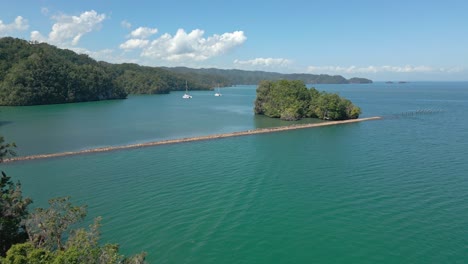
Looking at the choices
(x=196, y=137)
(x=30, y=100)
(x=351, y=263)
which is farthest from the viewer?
(x=30, y=100)

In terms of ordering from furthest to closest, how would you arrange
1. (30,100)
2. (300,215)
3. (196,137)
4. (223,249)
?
(30,100)
(196,137)
(300,215)
(223,249)

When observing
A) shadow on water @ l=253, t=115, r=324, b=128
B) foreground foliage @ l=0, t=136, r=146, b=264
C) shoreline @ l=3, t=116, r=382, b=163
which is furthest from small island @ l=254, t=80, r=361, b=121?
foreground foliage @ l=0, t=136, r=146, b=264

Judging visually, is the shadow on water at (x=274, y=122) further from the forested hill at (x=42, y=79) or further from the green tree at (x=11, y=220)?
the forested hill at (x=42, y=79)

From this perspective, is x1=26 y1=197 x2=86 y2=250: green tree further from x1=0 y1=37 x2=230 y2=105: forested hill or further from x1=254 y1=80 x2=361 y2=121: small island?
x1=0 y1=37 x2=230 y2=105: forested hill

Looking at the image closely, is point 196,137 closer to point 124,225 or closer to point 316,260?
point 124,225

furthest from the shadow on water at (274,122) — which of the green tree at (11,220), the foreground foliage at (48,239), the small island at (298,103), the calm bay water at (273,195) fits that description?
the foreground foliage at (48,239)

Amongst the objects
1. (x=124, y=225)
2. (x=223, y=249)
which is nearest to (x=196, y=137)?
(x=124, y=225)

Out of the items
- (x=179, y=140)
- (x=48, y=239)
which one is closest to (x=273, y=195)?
(x=48, y=239)
